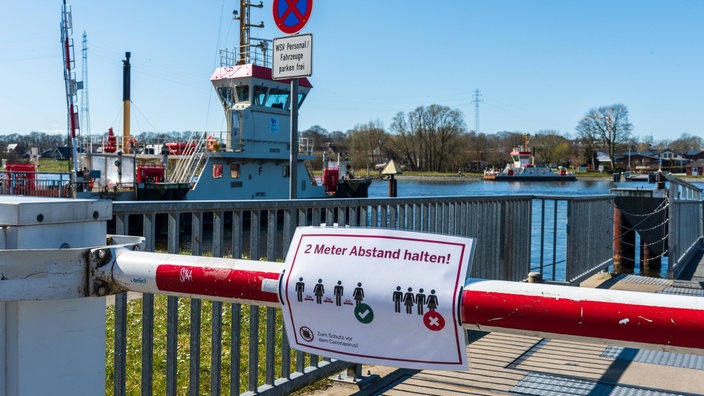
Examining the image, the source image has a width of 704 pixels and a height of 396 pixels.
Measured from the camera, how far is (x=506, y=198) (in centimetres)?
671

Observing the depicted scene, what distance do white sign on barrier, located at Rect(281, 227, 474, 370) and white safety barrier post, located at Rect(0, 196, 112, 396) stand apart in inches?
21.2

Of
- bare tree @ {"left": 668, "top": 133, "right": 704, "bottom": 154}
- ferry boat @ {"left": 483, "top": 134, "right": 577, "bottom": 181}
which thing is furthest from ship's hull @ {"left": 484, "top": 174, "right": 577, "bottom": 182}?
bare tree @ {"left": 668, "top": 133, "right": 704, "bottom": 154}

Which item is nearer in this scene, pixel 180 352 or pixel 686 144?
pixel 180 352

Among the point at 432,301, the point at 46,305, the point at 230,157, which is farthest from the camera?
the point at 230,157

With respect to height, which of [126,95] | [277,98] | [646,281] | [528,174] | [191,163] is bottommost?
[646,281]

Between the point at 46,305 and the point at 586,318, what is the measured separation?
123 cm

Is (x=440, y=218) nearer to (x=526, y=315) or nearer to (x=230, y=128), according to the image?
(x=526, y=315)

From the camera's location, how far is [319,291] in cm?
150

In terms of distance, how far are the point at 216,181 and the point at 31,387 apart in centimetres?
2978

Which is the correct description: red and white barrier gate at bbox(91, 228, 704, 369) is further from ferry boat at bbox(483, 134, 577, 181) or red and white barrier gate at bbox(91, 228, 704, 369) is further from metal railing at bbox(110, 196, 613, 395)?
ferry boat at bbox(483, 134, 577, 181)

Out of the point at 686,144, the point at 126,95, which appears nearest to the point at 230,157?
the point at 126,95

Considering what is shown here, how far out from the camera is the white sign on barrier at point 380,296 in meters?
1.40

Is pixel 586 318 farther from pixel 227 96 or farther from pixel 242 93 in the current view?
pixel 227 96


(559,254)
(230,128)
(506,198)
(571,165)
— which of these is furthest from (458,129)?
(506,198)
